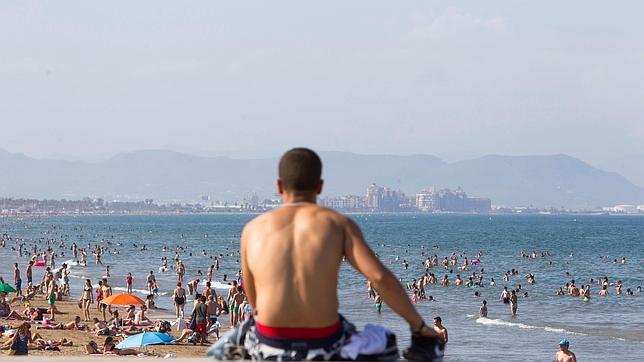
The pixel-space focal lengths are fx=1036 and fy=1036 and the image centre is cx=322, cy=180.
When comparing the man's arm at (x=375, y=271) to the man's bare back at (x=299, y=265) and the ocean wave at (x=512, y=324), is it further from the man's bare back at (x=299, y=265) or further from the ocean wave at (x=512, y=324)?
the ocean wave at (x=512, y=324)

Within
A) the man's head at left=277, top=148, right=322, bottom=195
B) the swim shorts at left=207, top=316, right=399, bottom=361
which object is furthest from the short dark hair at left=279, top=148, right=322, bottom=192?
the swim shorts at left=207, top=316, right=399, bottom=361

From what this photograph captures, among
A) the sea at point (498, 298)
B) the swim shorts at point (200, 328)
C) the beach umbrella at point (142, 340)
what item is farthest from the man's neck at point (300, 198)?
the swim shorts at point (200, 328)

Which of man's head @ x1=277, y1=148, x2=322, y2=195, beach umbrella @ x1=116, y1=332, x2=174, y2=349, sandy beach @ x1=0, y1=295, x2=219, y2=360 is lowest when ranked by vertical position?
sandy beach @ x1=0, y1=295, x2=219, y2=360

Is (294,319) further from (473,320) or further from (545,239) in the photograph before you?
(545,239)

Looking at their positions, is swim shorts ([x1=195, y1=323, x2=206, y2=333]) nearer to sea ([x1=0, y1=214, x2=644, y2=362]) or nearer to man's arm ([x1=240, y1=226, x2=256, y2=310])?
sea ([x1=0, y1=214, x2=644, y2=362])

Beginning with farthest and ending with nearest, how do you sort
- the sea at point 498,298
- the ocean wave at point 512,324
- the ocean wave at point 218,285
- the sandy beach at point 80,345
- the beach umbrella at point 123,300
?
1. the ocean wave at point 218,285
2. the ocean wave at point 512,324
3. the sea at point 498,298
4. the beach umbrella at point 123,300
5. the sandy beach at point 80,345

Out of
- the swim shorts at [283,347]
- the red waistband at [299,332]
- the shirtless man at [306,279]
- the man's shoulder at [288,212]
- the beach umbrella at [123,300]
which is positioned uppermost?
the man's shoulder at [288,212]

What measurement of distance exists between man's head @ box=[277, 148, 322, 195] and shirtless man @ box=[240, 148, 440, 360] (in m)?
0.13

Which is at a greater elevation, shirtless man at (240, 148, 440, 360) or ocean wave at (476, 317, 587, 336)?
shirtless man at (240, 148, 440, 360)

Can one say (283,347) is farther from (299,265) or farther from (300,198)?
(300,198)

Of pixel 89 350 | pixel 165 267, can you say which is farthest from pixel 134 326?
pixel 165 267

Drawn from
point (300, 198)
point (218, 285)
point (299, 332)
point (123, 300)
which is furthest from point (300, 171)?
point (218, 285)

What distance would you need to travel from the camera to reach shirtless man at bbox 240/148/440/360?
4234 millimetres

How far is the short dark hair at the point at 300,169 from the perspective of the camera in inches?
174
